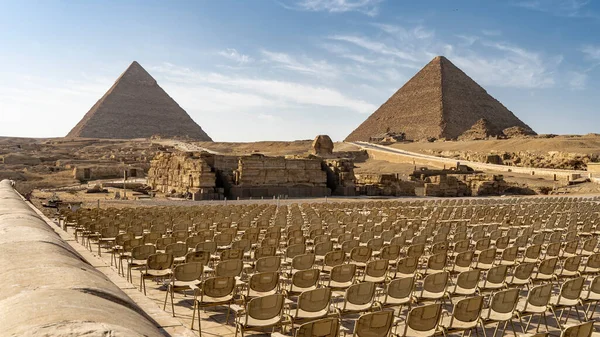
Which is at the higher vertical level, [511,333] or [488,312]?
[488,312]

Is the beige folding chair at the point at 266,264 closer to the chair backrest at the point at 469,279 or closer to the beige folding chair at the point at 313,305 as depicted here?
the beige folding chair at the point at 313,305

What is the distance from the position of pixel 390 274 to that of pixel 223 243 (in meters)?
3.14

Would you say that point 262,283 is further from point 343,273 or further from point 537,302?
point 537,302

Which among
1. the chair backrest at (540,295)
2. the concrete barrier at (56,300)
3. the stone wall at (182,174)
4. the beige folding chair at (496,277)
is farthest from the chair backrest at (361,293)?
the stone wall at (182,174)

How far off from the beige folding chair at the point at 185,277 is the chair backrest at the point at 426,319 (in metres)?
2.59

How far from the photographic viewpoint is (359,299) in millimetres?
5152

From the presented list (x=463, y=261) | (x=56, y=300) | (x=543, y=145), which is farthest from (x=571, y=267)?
(x=543, y=145)

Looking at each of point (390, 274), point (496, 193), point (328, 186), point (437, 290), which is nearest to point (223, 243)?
point (390, 274)

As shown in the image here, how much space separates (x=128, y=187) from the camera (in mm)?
34844

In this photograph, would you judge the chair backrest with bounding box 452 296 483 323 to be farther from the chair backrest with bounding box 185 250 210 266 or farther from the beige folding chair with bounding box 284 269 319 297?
the chair backrest with bounding box 185 250 210 266

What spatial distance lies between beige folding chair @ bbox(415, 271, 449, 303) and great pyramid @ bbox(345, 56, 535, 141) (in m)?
139

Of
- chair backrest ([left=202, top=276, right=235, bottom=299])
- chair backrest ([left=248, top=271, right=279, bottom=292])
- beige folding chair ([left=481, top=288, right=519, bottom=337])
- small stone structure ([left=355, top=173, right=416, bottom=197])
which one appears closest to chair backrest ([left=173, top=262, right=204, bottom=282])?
chair backrest ([left=202, top=276, right=235, bottom=299])

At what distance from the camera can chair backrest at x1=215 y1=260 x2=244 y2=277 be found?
19.8 ft

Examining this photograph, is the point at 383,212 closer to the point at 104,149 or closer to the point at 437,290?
the point at 437,290
